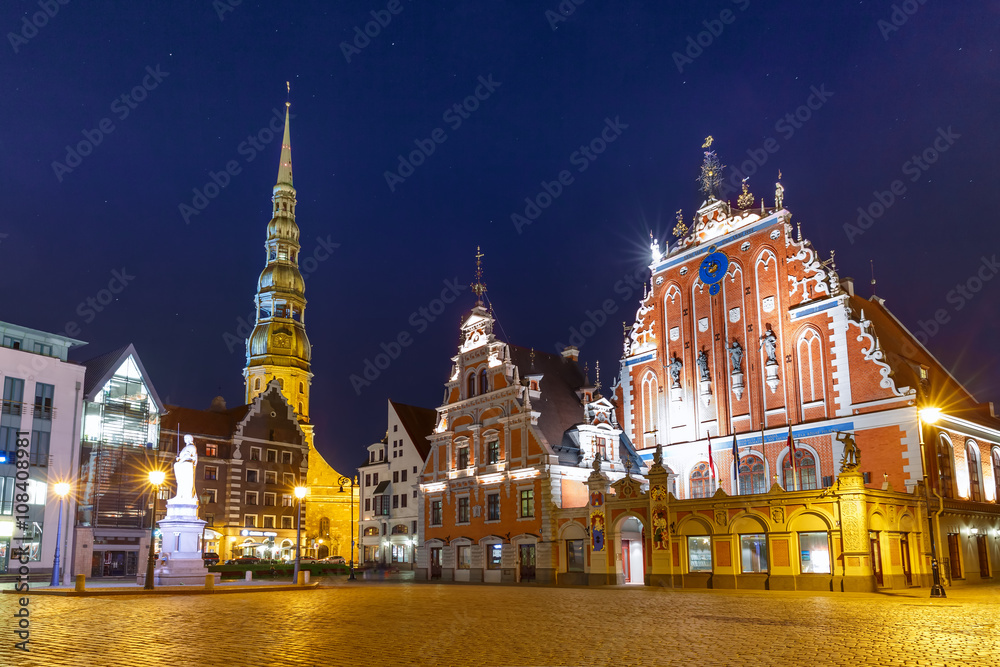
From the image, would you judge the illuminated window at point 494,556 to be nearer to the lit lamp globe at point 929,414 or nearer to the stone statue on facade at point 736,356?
the stone statue on facade at point 736,356

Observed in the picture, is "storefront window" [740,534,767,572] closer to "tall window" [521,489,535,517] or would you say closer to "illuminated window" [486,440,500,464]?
"tall window" [521,489,535,517]

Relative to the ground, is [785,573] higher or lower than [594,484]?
lower

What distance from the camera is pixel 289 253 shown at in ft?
328

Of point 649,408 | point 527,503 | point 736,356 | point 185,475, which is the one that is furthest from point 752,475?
point 185,475

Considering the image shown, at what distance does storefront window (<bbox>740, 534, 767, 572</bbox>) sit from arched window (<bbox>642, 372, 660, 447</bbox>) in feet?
35.7

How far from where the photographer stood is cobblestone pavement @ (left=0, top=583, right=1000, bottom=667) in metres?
12.7

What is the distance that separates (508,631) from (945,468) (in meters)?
27.6

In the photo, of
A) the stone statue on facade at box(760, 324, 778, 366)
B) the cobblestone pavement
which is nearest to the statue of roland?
the cobblestone pavement

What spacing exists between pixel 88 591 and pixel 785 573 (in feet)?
85.1

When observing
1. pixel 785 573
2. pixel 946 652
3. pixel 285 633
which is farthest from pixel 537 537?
pixel 946 652

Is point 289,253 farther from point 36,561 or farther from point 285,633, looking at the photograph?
point 285,633

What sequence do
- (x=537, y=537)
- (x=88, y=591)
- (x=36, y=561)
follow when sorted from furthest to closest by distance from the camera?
(x=36, y=561) → (x=537, y=537) → (x=88, y=591)

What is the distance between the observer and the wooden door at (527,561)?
43.3 meters

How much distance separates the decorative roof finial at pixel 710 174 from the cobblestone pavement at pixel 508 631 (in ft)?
79.4
